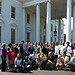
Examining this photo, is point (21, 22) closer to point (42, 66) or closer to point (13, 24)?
point (13, 24)

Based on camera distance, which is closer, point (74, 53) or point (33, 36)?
point (74, 53)

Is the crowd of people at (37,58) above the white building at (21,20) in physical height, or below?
below

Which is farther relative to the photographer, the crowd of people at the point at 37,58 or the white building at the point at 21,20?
the white building at the point at 21,20

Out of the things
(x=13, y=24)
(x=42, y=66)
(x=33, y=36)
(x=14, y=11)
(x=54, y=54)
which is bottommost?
(x=42, y=66)

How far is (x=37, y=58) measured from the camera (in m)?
9.01

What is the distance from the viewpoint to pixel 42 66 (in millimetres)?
8664

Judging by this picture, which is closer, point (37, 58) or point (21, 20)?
point (37, 58)

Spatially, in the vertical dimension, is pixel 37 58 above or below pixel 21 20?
below

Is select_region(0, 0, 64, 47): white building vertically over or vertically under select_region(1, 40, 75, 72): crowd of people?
over

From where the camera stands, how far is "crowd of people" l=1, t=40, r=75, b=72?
26.3 ft

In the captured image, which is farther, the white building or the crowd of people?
the white building

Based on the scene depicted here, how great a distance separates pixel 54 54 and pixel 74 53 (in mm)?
1538

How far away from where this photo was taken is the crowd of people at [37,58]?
8.02 metres

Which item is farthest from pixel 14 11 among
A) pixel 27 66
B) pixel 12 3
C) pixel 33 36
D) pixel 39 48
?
pixel 27 66
